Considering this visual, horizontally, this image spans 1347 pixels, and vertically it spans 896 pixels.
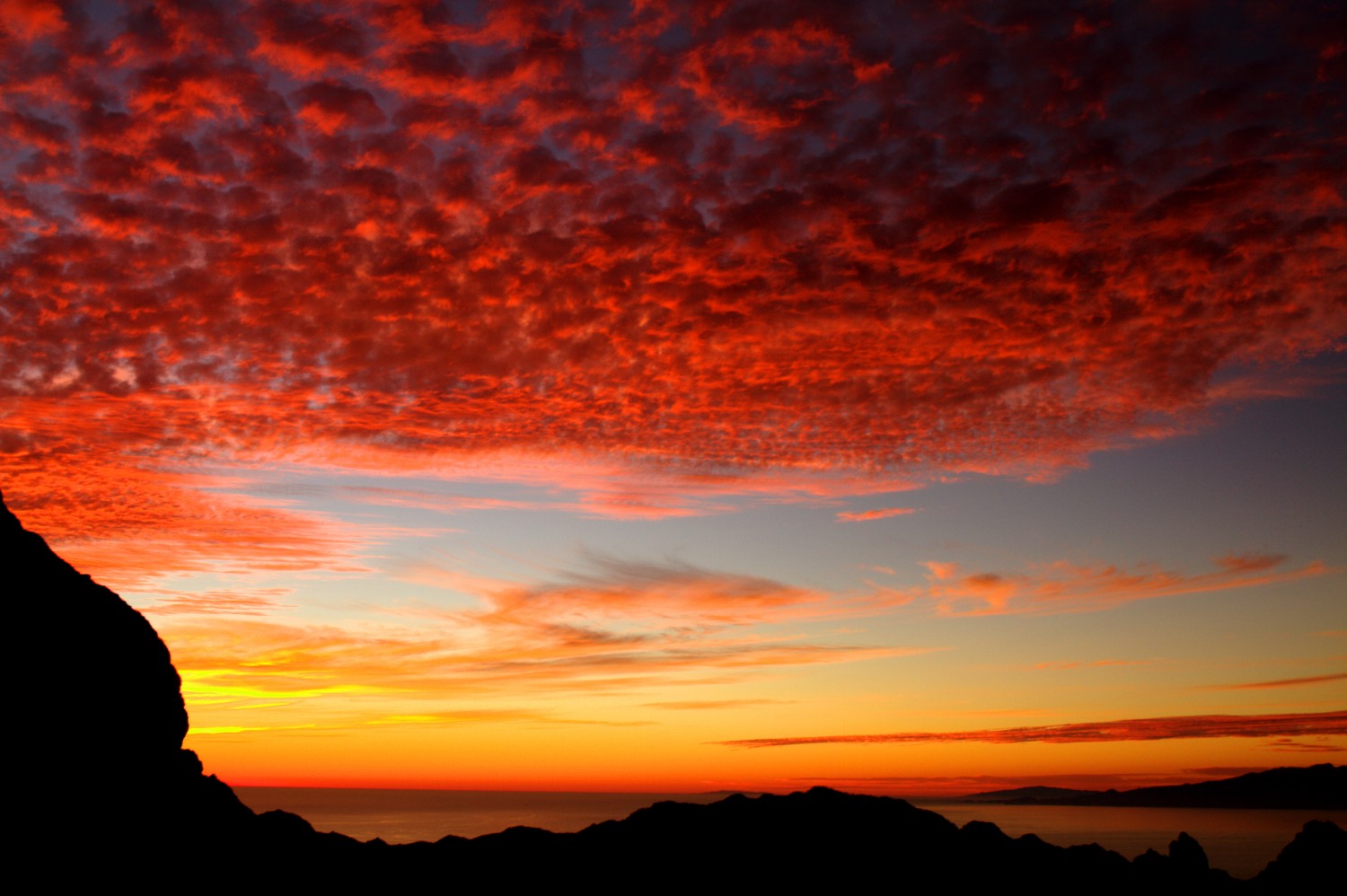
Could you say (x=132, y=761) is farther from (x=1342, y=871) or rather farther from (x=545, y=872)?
(x=1342, y=871)

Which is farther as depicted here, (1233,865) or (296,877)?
(1233,865)

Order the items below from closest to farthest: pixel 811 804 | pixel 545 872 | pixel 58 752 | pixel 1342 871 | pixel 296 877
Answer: pixel 58 752 < pixel 296 877 < pixel 545 872 < pixel 1342 871 < pixel 811 804

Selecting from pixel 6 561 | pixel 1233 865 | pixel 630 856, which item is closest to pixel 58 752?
pixel 6 561

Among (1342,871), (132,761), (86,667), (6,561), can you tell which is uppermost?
(6,561)

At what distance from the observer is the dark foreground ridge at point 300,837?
105 feet

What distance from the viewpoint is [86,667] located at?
34.5m

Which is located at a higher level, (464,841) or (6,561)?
(6,561)

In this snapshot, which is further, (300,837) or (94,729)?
(300,837)

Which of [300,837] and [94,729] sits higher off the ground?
[94,729]

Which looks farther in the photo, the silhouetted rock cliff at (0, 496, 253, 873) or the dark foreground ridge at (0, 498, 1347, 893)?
the dark foreground ridge at (0, 498, 1347, 893)

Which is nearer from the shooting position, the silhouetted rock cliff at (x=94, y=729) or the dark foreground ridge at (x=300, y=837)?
the silhouetted rock cliff at (x=94, y=729)

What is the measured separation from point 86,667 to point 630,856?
95.4 ft

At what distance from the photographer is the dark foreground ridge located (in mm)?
32125

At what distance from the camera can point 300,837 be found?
43844 mm
